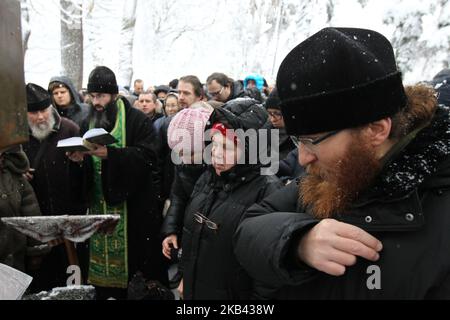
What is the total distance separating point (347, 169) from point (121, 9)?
54.2 feet

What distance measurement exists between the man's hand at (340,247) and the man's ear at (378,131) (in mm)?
233

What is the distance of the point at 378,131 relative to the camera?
996mm

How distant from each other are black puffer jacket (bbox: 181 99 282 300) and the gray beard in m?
1.80

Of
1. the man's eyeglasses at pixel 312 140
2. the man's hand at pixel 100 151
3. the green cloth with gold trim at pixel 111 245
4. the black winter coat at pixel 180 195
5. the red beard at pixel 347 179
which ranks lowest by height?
the green cloth with gold trim at pixel 111 245

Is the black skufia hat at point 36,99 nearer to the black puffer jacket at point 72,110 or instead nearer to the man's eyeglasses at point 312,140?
the black puffer jacket at point 72,110

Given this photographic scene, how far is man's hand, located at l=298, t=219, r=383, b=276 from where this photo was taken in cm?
88

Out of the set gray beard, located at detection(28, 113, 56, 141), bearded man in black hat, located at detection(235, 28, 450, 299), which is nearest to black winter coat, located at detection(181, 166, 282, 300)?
bearded man in black hat, located at detection(235, 28, 450, 299)

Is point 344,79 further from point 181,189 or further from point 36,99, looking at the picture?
point 36,99

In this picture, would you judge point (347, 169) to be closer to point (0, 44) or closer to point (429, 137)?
point (429, 137)

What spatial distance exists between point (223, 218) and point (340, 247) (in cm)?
116

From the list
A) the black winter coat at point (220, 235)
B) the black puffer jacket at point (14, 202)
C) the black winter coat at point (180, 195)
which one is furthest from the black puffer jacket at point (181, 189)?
the black puffer jacket at point (14, 202)

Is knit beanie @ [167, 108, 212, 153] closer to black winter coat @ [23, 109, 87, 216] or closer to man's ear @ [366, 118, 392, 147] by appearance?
black winter coat @ [23, 109, 87, 216]

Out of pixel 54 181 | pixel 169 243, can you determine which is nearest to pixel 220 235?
pixel 169 243

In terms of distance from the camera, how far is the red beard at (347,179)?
3.19 ft
